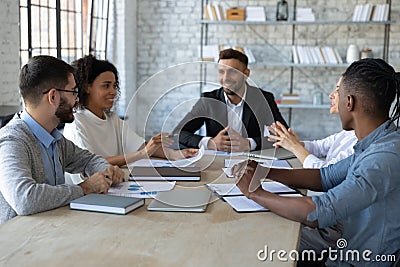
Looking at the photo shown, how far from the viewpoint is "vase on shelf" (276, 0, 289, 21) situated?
620cm

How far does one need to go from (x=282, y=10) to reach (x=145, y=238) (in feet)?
16.5

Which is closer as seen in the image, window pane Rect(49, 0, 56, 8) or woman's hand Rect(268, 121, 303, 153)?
woman's hand Rect(268, 121, 303, 153)

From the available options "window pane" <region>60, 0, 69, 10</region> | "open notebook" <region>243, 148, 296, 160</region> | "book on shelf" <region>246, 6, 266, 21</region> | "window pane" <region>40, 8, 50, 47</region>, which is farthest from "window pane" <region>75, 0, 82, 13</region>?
"open notebook" <region>243, 148, 296, 160</region>

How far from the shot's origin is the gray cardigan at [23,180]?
1.84 metres

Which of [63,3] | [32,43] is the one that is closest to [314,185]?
[32,43]

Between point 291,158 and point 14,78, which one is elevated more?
point 14,78

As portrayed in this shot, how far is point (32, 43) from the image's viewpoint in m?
4.81

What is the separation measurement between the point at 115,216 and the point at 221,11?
4804 millimetres

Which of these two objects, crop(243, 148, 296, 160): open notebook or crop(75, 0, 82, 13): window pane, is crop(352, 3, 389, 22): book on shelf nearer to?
crop(75, 0, 82, 13): window pane

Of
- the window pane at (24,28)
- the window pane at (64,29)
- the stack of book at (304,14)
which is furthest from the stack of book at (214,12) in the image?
the window pane at (24,28)

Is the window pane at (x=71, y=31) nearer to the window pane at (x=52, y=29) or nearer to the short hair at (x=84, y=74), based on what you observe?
the window pane at (x=52, y=29)

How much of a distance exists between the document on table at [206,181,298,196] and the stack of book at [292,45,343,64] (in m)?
4.05

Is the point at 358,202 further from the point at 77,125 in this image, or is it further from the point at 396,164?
the point at 77,125

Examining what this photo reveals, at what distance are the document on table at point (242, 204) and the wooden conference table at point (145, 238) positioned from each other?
3 cm
